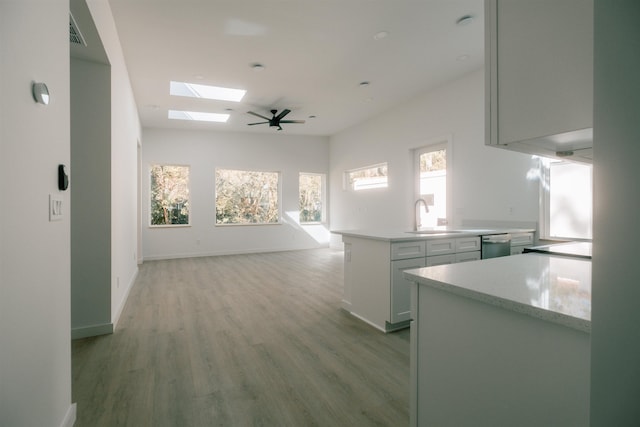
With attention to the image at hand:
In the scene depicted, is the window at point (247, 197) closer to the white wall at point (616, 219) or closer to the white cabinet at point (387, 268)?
the white cabinet at point (387, 268)

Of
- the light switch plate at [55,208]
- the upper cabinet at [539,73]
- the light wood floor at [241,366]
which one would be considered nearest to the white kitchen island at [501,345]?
the upper cabinet at [539,73]

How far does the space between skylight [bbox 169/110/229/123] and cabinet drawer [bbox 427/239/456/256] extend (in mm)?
5089

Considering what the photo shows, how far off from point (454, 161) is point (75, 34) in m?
4.70

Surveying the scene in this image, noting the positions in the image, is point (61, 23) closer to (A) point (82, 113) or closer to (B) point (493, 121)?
(A) point (82, 113)

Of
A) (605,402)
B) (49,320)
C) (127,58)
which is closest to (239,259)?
(127,58)

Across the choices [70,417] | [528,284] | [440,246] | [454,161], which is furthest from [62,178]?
[454,161]

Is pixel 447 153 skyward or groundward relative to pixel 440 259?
skyward

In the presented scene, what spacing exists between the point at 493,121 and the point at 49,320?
1878 millimetres

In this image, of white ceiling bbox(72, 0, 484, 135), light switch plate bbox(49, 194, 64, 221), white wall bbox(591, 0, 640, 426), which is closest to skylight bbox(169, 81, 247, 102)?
white ceiling bbox(72, 0, 484, 135)

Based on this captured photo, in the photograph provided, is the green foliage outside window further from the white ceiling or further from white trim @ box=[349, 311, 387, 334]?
white trim @ box=[349, 311, 387, 334]

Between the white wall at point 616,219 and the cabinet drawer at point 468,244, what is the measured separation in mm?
2964

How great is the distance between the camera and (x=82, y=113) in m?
2.79

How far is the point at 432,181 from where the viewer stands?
5508 millimetres

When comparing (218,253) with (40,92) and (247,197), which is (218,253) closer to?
(247,197)
